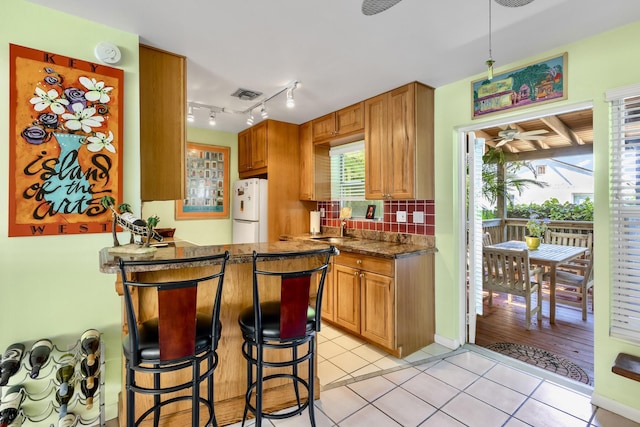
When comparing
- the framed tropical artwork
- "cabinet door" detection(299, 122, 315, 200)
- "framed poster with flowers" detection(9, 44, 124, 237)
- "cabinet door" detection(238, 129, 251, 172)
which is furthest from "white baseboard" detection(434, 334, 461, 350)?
"cabinet door" detection(238, 129, 251, 172)

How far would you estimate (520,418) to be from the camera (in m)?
1.90

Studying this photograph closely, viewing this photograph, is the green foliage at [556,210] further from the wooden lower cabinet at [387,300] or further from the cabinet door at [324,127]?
the cabinet door at [324,127]

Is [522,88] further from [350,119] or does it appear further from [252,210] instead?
[252,210]

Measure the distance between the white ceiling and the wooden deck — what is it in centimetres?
257

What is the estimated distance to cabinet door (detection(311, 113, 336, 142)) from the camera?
3.65m

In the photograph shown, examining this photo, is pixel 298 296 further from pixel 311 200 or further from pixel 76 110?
pixel 311 200

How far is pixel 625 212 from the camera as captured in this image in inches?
76.7

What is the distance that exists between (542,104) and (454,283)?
1.67 metres

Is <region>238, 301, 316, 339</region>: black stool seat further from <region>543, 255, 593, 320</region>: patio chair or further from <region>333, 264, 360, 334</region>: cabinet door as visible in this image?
<region>543, 255, 593, 320</region>: patio chair

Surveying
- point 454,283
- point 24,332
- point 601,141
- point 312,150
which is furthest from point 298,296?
point 312,150

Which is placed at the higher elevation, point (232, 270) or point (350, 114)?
point (350, 114)

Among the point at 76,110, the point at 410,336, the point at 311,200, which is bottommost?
the point at 410,336

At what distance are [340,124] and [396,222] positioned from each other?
133 cm

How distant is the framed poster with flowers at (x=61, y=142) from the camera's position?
1.67 meters
